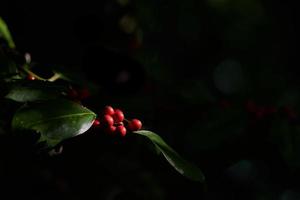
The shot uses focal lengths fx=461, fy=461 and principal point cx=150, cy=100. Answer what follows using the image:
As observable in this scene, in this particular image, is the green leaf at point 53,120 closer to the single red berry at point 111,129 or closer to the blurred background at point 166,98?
the single red berry at point 111,129

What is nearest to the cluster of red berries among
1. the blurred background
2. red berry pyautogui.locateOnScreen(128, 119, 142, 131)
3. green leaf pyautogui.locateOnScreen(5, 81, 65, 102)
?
red berry pyautogui.locateOnScreen(128, 119, 142, 131)

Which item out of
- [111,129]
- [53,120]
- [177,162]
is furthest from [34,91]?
[177,162]

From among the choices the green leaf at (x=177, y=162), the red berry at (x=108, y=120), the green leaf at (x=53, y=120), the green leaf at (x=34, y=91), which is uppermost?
the green leaf at (x=34, y=91)

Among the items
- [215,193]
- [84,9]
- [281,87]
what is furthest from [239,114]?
[84,9]

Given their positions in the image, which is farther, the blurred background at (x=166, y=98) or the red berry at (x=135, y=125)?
the blurred background at (x=166, y=98)

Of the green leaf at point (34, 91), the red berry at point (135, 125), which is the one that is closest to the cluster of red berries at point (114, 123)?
the red berry at point (135, 125)

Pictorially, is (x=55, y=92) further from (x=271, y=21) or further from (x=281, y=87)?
(x=271, y=21)
